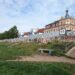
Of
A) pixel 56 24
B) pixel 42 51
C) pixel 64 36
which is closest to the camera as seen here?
pixel 42 51

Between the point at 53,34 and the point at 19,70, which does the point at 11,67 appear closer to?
the point at 19,70

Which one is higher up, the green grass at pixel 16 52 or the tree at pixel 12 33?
the tree at pixel 12 33

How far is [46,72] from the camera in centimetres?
1608

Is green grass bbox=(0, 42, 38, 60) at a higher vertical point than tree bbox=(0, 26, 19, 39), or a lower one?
lower

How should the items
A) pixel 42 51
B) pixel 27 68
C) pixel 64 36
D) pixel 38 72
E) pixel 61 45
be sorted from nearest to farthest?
pixel 38 72
pixel 27 68
pixel 42 51
pixel 61 45
pixel 64 36

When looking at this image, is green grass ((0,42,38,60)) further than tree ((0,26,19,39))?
No

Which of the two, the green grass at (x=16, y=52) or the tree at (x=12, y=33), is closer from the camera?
the green grass at (x=16, y=52)

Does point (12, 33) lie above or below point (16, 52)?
above

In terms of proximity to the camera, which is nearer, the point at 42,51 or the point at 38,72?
the point at 38,72

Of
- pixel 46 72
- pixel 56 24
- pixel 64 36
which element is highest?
Result: pixel 56 24

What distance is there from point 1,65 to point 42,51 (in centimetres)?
1620

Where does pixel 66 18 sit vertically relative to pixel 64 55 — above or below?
above

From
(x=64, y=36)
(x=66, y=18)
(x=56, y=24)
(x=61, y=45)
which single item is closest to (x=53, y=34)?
(x=64, y=36)

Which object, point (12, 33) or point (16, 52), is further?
point (12, 33)
